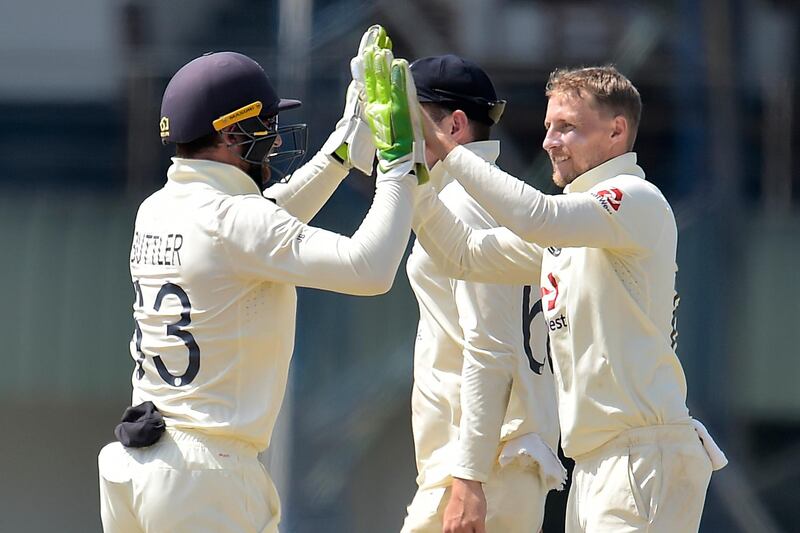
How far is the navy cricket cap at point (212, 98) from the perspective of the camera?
378 centimetres

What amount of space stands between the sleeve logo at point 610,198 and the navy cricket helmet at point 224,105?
2.61ft

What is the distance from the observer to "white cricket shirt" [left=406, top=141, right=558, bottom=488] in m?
4.24

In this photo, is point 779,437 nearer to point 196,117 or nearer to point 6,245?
point 6,245

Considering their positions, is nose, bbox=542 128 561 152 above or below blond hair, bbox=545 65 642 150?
below

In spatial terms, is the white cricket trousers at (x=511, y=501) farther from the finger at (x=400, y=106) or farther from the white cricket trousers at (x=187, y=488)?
the finger at (x=400, y=106)

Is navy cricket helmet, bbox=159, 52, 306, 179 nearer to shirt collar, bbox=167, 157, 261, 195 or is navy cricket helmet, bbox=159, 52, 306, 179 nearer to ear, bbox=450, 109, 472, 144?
shirt collar, bbox=167, 157, 261, 195

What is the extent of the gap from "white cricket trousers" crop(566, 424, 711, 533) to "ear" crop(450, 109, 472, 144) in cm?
103

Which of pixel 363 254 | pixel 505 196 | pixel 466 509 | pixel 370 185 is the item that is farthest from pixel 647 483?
pixel 370 185

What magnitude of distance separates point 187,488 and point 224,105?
899 mm

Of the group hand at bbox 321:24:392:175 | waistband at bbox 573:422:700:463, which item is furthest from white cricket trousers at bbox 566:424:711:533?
hand at bbox 321:24:392:175

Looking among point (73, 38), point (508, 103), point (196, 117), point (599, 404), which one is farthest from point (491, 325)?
point (73, 38)

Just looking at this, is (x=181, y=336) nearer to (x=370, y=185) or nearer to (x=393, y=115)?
(x=393, y=115)

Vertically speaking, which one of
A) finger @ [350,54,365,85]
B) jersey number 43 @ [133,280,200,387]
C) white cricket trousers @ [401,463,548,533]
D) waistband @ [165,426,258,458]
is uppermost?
finger @ [350,54,365,85]

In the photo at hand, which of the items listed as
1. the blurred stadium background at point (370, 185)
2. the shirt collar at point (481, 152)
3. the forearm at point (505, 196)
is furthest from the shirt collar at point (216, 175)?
the blurred stadium background at point (370, 185)
